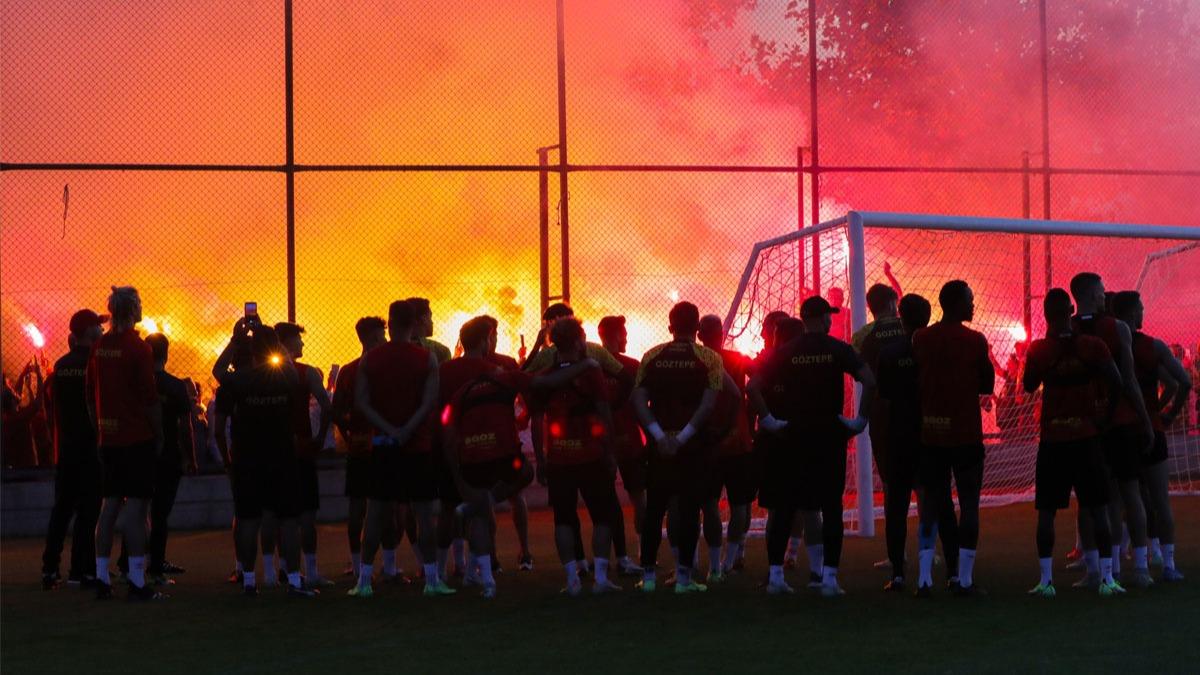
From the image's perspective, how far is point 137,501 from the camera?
437 inches

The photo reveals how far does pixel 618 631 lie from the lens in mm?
9039

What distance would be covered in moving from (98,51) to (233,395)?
7.37m

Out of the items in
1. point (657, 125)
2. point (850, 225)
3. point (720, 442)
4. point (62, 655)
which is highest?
point (657, 125)

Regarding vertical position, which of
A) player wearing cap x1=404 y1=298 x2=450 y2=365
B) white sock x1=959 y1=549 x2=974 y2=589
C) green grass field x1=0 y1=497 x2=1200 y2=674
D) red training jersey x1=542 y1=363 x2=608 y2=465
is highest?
player wearing cap x1=404 y1=298 x2=450 y2=365

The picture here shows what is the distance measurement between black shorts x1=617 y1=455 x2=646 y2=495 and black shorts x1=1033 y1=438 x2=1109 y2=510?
9.24 feet

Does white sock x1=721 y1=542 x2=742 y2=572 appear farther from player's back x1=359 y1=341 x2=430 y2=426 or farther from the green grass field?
player's back x1=359 y1=341 x2=430 y2=426

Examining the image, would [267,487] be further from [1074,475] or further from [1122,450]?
[1122,450]

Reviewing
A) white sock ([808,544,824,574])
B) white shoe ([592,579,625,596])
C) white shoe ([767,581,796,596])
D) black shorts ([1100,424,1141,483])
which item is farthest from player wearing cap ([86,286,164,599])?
black shorts ([1100,424,1141,483])

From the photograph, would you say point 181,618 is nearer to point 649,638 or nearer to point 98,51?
point 649,638

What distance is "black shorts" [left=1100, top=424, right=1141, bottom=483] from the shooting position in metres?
10.6

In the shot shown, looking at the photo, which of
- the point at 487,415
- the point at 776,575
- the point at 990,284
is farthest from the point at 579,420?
the point at 990,284

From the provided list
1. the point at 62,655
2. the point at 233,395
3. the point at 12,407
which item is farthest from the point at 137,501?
the point at 12,407

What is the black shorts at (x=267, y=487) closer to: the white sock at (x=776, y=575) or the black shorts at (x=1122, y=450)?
the white sock at (x=776, y=575)

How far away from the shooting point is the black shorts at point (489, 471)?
10.5 m
